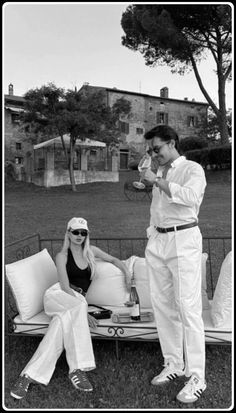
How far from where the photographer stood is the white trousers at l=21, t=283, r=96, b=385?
2838 millimetres

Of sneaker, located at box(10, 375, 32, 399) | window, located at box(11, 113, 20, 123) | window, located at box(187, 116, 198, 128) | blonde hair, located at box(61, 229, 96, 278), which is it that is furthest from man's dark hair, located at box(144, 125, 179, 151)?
window, located at box(187, 116, 198, 128)

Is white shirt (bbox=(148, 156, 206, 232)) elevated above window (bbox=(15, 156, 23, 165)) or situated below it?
below

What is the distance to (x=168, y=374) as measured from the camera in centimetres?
288

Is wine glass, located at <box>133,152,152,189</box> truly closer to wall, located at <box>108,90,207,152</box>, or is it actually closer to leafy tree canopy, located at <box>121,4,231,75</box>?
leafy tree canopy, located at <box>121,4,231,75</box>

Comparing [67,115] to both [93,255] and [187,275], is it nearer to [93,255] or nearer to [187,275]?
[93,255]

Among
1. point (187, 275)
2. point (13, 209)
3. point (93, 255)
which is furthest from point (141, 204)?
point (187, 275)

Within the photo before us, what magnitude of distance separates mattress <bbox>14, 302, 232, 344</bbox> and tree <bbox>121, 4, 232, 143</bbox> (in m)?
17.0

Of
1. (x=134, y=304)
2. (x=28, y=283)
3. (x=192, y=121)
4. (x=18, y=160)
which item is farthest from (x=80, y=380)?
(x=192, y=121)

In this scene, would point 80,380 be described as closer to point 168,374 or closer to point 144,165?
point 168,374

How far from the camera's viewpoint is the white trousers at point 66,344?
2838mm

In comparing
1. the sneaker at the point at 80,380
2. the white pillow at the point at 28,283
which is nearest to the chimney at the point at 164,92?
the white pillow at the point at 28,283

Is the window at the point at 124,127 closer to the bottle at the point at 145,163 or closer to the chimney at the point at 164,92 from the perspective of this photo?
the chimney at the point at 164,92

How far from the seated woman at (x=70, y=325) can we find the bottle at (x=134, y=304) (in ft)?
1.12

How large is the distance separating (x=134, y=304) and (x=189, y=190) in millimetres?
Answer: 1505
